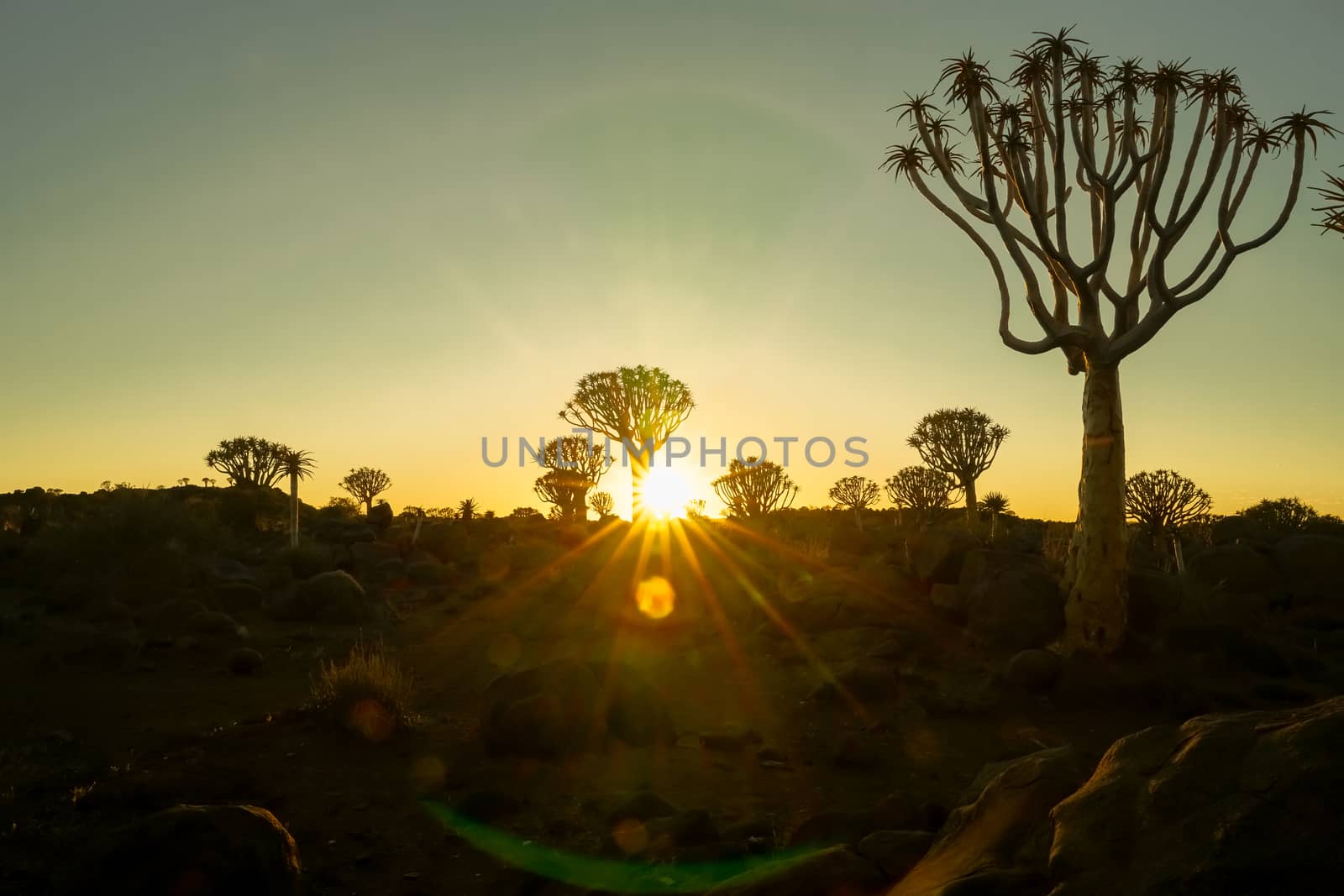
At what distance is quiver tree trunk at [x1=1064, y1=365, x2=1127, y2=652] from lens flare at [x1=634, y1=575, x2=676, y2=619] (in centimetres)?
847

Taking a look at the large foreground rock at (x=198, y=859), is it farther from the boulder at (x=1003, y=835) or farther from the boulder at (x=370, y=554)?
the boulder at (x=370, y=554)

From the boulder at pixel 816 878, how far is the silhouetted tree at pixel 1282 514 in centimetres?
2820

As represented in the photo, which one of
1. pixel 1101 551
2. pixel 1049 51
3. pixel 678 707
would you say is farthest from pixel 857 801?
pixel 1049 51

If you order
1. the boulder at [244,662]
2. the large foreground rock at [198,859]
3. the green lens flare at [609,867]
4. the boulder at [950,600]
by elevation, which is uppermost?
the boulder at [950,600]

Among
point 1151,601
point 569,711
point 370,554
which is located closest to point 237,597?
point 370,554

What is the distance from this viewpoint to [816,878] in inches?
172

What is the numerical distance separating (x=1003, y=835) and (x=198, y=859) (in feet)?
14.5

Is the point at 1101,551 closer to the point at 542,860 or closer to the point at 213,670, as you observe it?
the point at 542,860

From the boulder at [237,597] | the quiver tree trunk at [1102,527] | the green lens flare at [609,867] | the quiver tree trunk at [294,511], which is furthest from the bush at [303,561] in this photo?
the quiver tree trunk at [1102,527]

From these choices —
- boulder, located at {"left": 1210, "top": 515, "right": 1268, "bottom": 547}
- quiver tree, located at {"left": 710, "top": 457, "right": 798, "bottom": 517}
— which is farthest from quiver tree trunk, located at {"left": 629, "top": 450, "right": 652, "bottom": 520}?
boulder, located at {"left": 1210, "top": 515, "right": 1268, "bottom": 547}

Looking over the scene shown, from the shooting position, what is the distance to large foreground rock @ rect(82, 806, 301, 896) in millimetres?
4504

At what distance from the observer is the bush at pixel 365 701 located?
888 centimetres

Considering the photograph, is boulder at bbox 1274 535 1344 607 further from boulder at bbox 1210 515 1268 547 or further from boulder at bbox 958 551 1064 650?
boulder at bbox 958 551 1064 650

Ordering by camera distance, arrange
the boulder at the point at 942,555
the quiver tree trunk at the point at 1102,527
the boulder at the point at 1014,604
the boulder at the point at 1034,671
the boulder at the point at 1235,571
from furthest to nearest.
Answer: the boulder at the point at 1235,571
the boulder at the point at 942,555
the boulder at the point at 1014,604
the quiver tree trunk at the point at 1102,527
the boulder at the point at 1034,671
